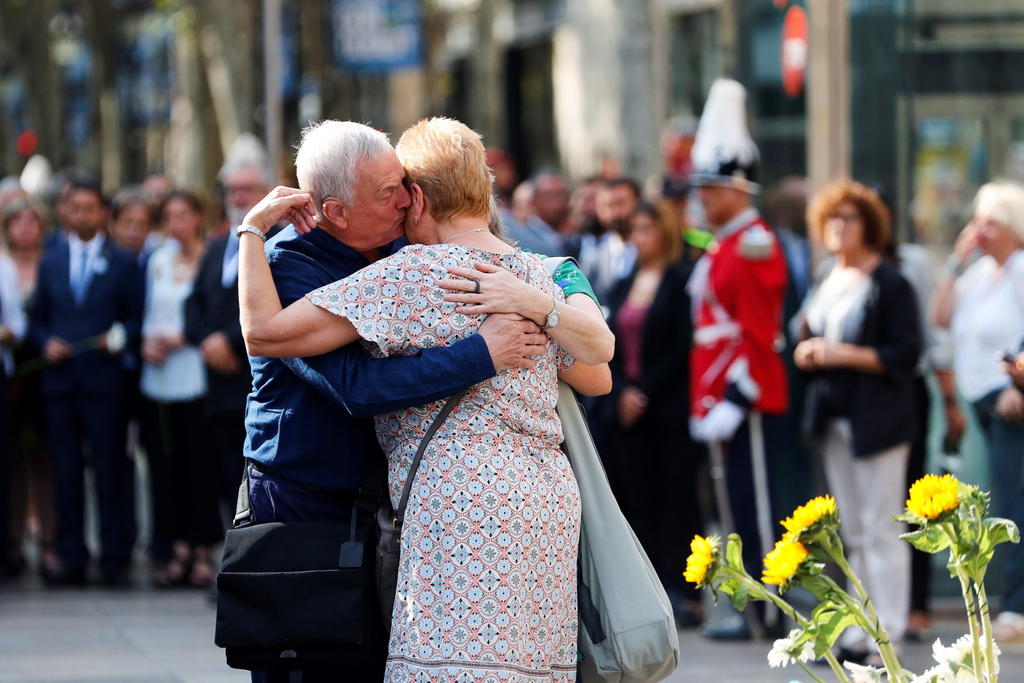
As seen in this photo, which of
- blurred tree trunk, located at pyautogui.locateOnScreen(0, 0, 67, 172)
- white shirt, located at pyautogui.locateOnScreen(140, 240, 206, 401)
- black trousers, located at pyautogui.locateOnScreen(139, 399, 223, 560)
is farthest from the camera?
blurred tree trunk, located at pyautogui.locateOnScreen(0, 0, 67, 172)

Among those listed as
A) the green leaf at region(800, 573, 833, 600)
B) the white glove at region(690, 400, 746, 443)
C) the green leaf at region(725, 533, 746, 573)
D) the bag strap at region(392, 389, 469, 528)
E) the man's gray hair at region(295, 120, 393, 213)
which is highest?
the man's gray hair at region(295, 120, 393, 213)

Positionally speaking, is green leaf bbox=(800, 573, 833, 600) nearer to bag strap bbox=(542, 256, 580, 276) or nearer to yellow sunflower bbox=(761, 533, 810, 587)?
yellow sunflower bbox=(761, 533, 810, 587)

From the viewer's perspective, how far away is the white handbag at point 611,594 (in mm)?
4297

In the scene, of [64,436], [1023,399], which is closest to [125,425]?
[64,436]

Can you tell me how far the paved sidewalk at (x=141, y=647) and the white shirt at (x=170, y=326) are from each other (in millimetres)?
1132

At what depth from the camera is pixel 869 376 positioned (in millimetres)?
7949

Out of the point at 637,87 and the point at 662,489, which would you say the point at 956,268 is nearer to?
the point at 662,489

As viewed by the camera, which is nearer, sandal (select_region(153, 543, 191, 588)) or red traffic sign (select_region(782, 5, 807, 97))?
red traffic sign (select_region(782, 5, 807, 97))

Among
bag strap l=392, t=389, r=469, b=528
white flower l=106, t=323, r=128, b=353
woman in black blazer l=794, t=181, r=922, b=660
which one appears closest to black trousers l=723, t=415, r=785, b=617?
woman in black blazer l=794, t=181, r=922, b=660

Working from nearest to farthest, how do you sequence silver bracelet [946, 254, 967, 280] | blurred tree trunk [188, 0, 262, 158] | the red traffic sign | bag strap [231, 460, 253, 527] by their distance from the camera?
bag strap [231, 460, 253, 527] < silver bracelet [946, 254, 967, 280] < the red traffic sign < blurred tree trunk [188, 0, 262, 158]

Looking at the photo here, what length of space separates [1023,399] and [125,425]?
5.06 meters

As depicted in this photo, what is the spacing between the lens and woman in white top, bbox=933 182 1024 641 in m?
7.95

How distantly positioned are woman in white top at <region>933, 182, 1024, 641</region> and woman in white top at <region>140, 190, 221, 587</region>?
4.24 m

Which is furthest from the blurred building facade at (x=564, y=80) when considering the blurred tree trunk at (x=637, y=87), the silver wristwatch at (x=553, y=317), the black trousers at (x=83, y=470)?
the silver wristwatch at (x=553, y=317)
